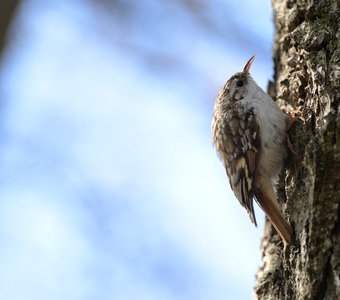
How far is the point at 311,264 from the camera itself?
6.98ft

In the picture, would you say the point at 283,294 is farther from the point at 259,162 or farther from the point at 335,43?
the point at 335,43

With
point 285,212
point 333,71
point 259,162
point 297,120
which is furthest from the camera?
point 259,162

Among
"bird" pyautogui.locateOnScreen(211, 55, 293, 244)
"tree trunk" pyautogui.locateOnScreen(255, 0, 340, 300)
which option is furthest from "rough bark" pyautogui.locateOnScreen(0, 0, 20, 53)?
"bird" pyautogui.locateOnScreen(211, 55, 293, 244)

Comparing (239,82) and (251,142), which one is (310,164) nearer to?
(251,142)

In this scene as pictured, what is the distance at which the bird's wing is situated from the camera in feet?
9.72

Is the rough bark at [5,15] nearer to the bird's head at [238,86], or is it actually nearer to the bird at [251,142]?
the bird at [251,142]

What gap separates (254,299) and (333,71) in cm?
97

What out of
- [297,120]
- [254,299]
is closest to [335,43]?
[297,120]

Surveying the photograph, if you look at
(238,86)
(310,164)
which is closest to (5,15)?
(310,164)

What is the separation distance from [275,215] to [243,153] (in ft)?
1.79

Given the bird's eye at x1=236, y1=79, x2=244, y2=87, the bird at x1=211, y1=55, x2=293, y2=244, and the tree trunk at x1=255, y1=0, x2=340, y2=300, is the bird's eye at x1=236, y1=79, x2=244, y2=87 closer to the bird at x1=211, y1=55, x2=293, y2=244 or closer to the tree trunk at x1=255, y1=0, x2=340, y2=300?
the bird at x1=211, y1=55, x2=293, y2=244

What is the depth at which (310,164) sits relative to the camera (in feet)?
7.63

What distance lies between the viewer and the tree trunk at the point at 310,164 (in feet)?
6.94

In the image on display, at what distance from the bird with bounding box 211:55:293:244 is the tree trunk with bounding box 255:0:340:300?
8 cm
